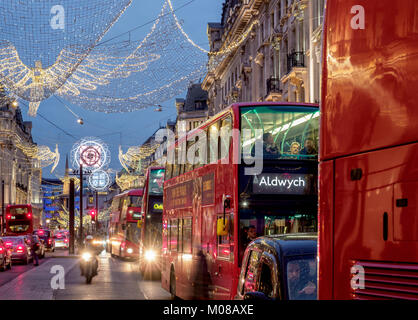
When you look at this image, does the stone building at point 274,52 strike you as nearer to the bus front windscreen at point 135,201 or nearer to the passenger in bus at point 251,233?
the bus front windscreen at point 135,201

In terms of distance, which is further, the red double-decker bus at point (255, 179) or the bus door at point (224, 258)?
the bus door at point (224, 258)

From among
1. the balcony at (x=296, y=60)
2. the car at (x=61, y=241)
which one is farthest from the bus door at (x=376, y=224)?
the car at (x=61, y=241)

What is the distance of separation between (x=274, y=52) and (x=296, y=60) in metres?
7.03

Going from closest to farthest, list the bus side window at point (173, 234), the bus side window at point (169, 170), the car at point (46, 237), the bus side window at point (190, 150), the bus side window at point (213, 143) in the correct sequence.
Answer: the bus side window at point (213, 143), the bus side window at point (190, 150), the bus side window at point (173, 234), the bus side window at point (169, 170), the car at point (46, 237)

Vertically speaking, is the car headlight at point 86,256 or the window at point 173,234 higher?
the window at point 173,234

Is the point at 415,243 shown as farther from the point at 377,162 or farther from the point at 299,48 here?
the point at 299,48

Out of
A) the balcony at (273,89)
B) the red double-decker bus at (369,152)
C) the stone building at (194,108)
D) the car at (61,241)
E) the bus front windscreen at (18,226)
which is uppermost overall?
the stone building at (194,108)

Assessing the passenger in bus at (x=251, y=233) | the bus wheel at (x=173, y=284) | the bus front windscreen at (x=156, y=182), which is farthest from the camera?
the bus front windscreen at (x=156, y=182)

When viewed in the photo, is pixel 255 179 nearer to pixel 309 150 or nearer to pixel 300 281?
pixel 309 150

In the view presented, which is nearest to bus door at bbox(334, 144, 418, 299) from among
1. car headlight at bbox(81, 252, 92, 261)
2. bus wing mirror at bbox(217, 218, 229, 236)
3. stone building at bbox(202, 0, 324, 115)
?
bus wing mirror at bbox(217, 218, 229, 236)

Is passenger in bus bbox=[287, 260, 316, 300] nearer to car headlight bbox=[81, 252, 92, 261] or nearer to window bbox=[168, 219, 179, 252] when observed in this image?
window bbox=[168, 219, 179, 252]

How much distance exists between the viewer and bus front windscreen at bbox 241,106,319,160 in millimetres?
13250

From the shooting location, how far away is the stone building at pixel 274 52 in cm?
3444

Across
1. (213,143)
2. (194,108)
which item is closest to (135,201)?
(213,143)
